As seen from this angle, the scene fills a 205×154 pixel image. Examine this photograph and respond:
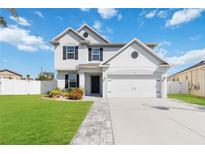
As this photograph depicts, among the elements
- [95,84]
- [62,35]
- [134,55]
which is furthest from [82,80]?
[62,35]

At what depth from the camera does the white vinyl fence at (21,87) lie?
20312mm

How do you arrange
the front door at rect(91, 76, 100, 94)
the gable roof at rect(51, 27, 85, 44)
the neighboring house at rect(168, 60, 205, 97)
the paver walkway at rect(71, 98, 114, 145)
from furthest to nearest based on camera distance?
the neighboring house at rect(168, 60, 205, 97), the front door at rect(91, 76, 100, 94), the gable roof at rect(51, 27, 85, 44), the paver walkway at rect(71, 98, 114, 145)

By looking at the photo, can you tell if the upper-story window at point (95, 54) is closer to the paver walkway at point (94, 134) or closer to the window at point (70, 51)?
the window at point (70, 51)

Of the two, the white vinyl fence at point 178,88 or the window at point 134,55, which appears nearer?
the window at point 134,55

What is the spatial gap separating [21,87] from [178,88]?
75.3 feet

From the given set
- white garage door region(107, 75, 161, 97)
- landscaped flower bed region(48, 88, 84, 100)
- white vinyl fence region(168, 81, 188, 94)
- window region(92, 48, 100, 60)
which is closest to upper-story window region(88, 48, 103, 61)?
window region(92, 48, 100, 60)

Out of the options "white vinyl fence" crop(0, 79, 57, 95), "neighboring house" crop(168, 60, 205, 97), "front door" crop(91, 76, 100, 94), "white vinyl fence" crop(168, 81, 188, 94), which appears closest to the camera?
"front door" crop(91, 76, 100, 94)

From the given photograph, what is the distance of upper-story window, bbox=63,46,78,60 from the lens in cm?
1892

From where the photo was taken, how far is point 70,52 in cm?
1903

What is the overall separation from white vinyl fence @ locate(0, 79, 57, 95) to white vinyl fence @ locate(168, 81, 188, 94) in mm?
18817

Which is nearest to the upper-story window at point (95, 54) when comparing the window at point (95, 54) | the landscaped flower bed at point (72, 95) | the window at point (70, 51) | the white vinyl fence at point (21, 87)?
the window at point (95, 54)

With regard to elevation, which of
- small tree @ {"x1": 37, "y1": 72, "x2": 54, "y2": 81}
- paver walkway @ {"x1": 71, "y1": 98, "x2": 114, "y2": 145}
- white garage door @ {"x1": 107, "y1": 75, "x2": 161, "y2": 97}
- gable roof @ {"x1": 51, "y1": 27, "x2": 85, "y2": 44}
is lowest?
paver walkway @ {"x1": 71, "y1": 98, "x2": 114, "y2": 145}

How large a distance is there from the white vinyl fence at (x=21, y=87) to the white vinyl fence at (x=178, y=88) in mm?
18817

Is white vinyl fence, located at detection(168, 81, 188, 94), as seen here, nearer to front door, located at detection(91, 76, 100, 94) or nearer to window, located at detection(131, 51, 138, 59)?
window, located at detection(131, 51, 138, 59)
